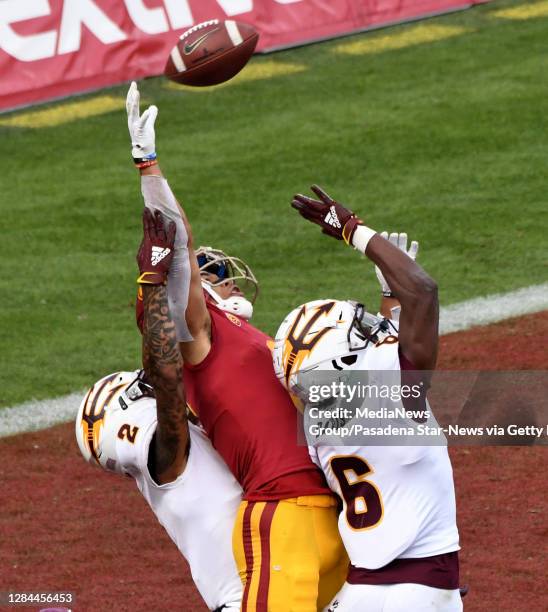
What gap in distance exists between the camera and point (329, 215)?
5.35 m

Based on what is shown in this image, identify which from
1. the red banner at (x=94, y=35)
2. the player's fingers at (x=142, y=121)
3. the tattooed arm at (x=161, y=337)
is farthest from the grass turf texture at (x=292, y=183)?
the player's fingers at (x=142, y=121)

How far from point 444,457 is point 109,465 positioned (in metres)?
1.26

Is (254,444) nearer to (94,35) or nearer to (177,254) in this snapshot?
(177,254)

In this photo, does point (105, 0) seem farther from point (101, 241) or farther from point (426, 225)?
point (426, 225)

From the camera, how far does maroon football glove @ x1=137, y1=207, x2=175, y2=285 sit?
203 inches

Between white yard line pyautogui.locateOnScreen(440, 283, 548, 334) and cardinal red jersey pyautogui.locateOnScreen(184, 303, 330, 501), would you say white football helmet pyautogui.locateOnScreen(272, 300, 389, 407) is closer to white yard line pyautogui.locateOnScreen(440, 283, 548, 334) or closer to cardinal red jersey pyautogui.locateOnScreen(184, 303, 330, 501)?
cardinal red jersey pyautogui.locateOnScreen(184, 303, 330, 501)

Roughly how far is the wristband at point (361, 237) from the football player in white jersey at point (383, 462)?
42 mm

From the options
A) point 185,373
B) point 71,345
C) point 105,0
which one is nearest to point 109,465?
point 185,373

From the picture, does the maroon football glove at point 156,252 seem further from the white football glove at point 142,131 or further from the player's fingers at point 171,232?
the white football glove at point 142,131

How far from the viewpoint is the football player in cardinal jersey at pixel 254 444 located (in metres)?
5.19

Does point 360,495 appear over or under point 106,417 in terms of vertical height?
under

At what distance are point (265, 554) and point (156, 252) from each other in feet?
3.70

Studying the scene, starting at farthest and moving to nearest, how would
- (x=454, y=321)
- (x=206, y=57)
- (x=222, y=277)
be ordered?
(x=454, y=321) → (x=206, y=57) → (x=222, y=277)

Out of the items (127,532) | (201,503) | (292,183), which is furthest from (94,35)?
(201,503)
